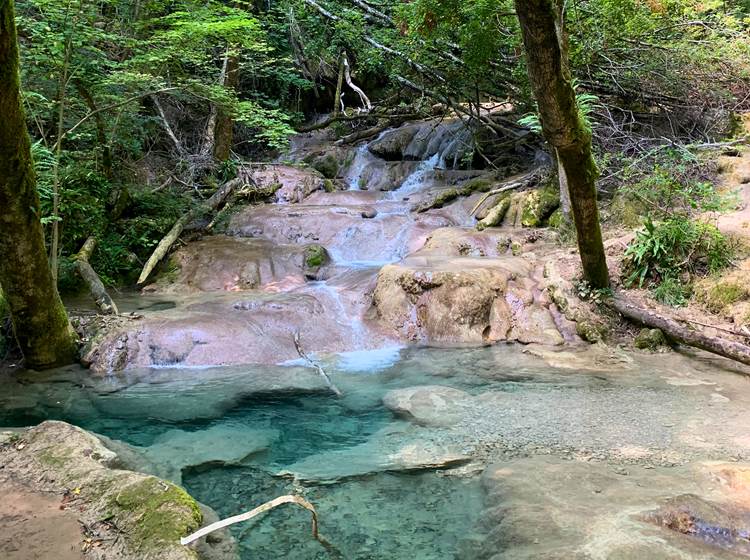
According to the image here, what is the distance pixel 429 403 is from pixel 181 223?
7.40 m

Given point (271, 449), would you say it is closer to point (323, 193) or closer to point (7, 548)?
point (7, 548)

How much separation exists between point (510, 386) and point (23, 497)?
4436 mm

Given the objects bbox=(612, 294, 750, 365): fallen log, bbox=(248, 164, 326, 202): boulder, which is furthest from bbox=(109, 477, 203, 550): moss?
bbox=(248, 164, 326, 202): boulder

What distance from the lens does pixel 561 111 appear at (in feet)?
15.9

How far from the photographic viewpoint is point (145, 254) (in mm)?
10453

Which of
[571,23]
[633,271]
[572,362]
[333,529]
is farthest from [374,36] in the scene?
[333,529]

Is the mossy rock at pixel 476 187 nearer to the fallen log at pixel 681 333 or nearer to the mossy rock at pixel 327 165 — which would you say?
the mossy rock at pixel 327 165

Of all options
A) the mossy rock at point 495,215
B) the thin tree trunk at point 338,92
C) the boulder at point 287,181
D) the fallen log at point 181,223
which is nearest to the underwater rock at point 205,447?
the fallen log at point 181,223

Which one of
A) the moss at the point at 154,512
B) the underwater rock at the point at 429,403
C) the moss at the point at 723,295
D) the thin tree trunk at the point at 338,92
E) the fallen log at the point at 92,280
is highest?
the thin tree trunk at the point at 338,92

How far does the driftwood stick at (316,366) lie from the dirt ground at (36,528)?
3.17 meters

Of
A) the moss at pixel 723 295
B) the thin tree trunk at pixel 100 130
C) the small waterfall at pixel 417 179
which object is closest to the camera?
the moss at pixel 723 295

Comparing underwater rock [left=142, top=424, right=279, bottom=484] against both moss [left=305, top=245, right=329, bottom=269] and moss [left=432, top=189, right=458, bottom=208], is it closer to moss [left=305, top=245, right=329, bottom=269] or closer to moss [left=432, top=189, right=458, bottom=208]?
moss [left=305, top=245, right=329, bottom=269]

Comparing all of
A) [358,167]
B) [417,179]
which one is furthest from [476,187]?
[358,167]

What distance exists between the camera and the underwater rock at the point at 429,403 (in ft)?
16.4
